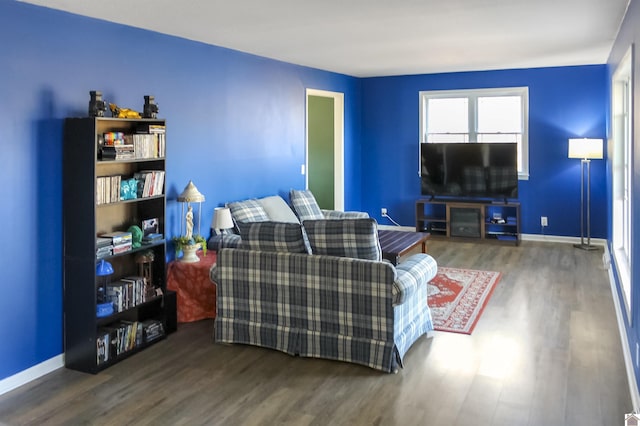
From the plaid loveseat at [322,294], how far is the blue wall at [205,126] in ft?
3.98

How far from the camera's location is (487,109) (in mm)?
8305

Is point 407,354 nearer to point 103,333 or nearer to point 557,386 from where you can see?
point 557,386

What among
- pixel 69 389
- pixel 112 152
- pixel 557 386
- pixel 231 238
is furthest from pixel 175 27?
pixel 557 386

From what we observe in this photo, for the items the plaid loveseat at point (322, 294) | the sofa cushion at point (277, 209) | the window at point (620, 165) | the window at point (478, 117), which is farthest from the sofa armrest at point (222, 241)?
the window at point (478, 117)

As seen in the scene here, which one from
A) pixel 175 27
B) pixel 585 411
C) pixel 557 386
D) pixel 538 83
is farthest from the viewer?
pixel 538 83

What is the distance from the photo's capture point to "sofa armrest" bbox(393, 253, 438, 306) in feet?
11.7

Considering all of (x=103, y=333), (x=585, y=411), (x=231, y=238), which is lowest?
(x=585, y=411)

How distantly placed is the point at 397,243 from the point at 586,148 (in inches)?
124

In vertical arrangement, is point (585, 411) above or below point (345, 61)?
below

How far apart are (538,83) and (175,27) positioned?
17.3 feet

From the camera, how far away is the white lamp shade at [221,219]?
5285mm

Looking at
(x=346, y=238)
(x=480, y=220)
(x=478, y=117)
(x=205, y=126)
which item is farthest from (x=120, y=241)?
(x=478, y=117)

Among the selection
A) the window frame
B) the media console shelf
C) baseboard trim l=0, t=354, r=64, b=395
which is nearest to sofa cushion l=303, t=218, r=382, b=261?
baseboard trim l=0, t=354, r=64, b=395

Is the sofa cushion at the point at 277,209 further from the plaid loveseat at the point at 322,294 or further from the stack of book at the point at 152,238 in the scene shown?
the plaid loveseat at the point at 322,294
